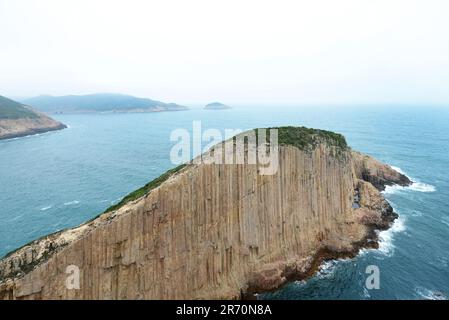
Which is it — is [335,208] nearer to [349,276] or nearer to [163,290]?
[349,276]

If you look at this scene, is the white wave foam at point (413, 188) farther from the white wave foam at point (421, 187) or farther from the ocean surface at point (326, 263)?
the ocean surface at point (326, 263)

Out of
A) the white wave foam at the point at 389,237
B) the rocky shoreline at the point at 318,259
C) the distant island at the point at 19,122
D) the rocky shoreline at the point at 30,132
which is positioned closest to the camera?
the rocky shoreline at the point at 318,259

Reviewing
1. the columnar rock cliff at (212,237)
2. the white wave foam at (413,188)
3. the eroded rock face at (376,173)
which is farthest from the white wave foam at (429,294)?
the eroded rock face at (376,173)

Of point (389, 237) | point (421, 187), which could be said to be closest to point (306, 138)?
point (389, 237)

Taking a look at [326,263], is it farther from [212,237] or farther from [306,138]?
[306,138]

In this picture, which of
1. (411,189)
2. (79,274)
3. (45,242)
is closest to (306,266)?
(79,274)
